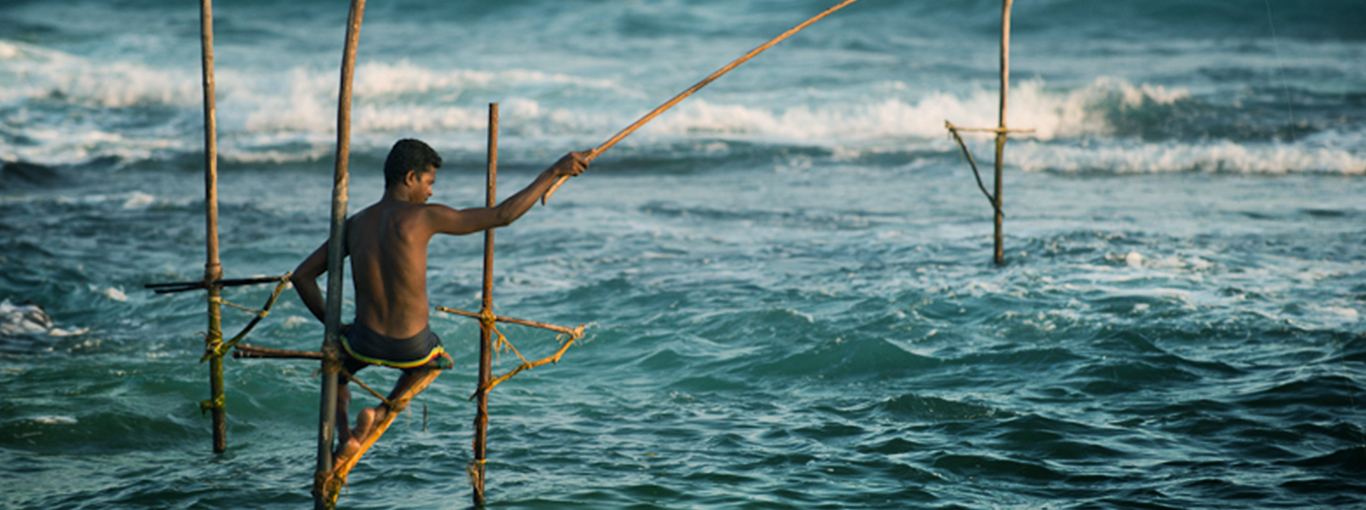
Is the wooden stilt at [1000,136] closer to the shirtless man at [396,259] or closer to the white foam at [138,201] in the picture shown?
the shirtless man at [396,259]

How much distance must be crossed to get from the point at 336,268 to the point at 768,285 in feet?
19.7

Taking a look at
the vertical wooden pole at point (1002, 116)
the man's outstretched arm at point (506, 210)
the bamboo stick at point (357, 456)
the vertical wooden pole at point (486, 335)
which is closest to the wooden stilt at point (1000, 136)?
the vertical wooden pole at point (1002, 116)

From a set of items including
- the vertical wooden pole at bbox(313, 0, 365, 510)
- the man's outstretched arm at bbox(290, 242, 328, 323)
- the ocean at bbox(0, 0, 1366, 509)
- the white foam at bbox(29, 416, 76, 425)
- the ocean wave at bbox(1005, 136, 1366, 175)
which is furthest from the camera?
the ocean wave at bbox(1005, 136, 1366, 175)

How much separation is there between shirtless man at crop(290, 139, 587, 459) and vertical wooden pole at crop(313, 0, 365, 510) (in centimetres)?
6

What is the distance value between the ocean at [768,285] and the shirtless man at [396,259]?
1.46 m

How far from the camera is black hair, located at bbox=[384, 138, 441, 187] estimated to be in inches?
141

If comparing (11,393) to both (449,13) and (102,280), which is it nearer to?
(102,280)

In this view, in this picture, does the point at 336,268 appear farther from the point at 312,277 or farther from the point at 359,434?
the point at 359,434

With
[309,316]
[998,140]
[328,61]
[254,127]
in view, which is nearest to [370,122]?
[254,127]

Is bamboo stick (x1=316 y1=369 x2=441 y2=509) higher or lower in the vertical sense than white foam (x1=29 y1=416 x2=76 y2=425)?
higher

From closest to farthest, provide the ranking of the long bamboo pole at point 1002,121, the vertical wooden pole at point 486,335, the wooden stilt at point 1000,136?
1. the vertical wooden pole at point 486,335
2. the wooden stilt at point 1000,136
3. the long bamboo pole at point 1002,121

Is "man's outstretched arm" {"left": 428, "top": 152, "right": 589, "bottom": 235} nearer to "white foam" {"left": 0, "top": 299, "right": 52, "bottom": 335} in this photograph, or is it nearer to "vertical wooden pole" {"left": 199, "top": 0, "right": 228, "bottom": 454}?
"vertical wooden pole" {"left": 199, "top": 0, "right": 228, "bottom": 454}

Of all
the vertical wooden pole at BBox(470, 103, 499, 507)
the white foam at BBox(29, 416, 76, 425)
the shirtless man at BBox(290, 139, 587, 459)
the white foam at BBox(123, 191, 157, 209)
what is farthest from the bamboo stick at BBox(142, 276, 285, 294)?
the white foam at BBox(123, 191, 157, 209)

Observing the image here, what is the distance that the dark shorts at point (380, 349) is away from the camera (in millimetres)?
3650
